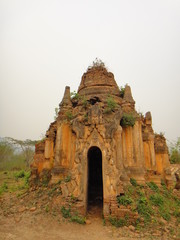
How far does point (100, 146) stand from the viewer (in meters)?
7.60

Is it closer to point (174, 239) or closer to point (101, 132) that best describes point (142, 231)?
point (174, 239)

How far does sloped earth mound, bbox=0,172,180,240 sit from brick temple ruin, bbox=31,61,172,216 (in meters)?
0.53

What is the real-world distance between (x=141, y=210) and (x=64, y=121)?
5.70 metres

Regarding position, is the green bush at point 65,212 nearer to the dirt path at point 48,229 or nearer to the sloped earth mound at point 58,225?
the sloped earth mound at point 58,225

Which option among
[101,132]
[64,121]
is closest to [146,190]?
[101,132]

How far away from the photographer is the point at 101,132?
779 centimetres

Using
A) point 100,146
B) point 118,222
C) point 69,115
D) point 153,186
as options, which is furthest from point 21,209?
point 153,186

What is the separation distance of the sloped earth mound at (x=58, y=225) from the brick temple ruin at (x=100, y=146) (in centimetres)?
53

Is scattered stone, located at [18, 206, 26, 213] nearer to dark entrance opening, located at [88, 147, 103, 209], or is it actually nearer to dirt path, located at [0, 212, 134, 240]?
dirt path, located at [0, 212, 134, 240]

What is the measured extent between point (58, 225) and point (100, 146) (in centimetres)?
342

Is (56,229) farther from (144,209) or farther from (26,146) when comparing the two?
(26,146)

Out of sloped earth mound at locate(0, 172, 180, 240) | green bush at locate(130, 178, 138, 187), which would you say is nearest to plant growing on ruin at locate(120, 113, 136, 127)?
green bush at locate(130, 178, 138, 187)

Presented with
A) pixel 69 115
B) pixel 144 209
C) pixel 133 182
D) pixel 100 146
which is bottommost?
pixel 144 209

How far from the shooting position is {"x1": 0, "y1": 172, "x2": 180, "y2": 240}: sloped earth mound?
17.9 feet
